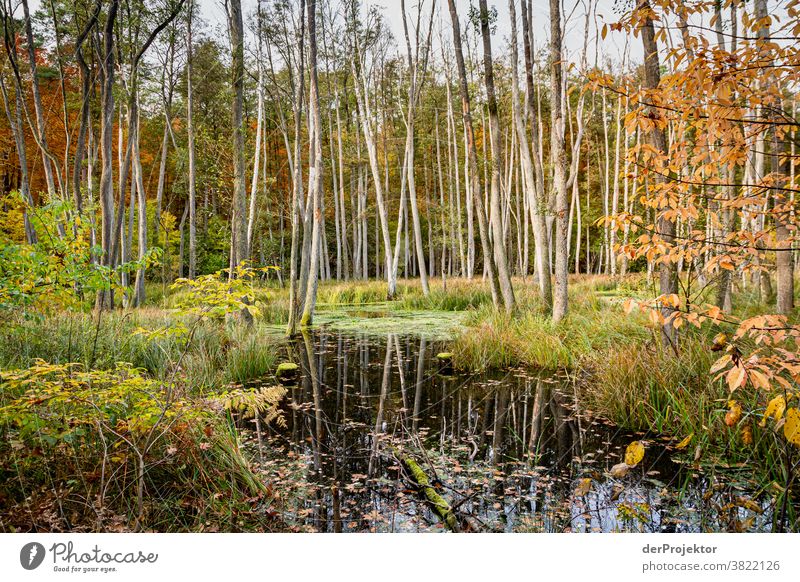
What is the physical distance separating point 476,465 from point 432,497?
24.9 inches

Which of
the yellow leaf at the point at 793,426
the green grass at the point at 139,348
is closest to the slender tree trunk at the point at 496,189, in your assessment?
the green grass at the point at 139,348

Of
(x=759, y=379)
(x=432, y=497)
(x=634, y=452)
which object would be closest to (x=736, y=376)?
(x=759, y=379)

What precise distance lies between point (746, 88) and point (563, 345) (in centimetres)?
413

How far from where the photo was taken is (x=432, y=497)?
2.29 meters

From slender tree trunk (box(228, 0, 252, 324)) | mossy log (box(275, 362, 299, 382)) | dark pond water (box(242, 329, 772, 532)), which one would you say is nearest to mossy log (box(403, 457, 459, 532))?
dark pond water (box(242, 329, 772, 532))

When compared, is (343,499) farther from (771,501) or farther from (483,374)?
(483,374)

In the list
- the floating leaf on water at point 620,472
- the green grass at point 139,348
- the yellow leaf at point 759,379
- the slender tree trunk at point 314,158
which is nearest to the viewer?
the yellow leaf at point 759,379

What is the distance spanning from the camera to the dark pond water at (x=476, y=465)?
81.4 inches

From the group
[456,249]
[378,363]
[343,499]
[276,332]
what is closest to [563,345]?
[378,363]

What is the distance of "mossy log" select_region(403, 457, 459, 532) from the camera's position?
2080mm

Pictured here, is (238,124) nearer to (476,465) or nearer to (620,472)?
(476,465)

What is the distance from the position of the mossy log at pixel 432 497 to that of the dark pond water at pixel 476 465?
42mm

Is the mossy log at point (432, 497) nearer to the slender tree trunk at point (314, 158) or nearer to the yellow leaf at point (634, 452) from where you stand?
the yellow leaf at point (634, 452)

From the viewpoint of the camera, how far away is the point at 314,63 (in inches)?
300
